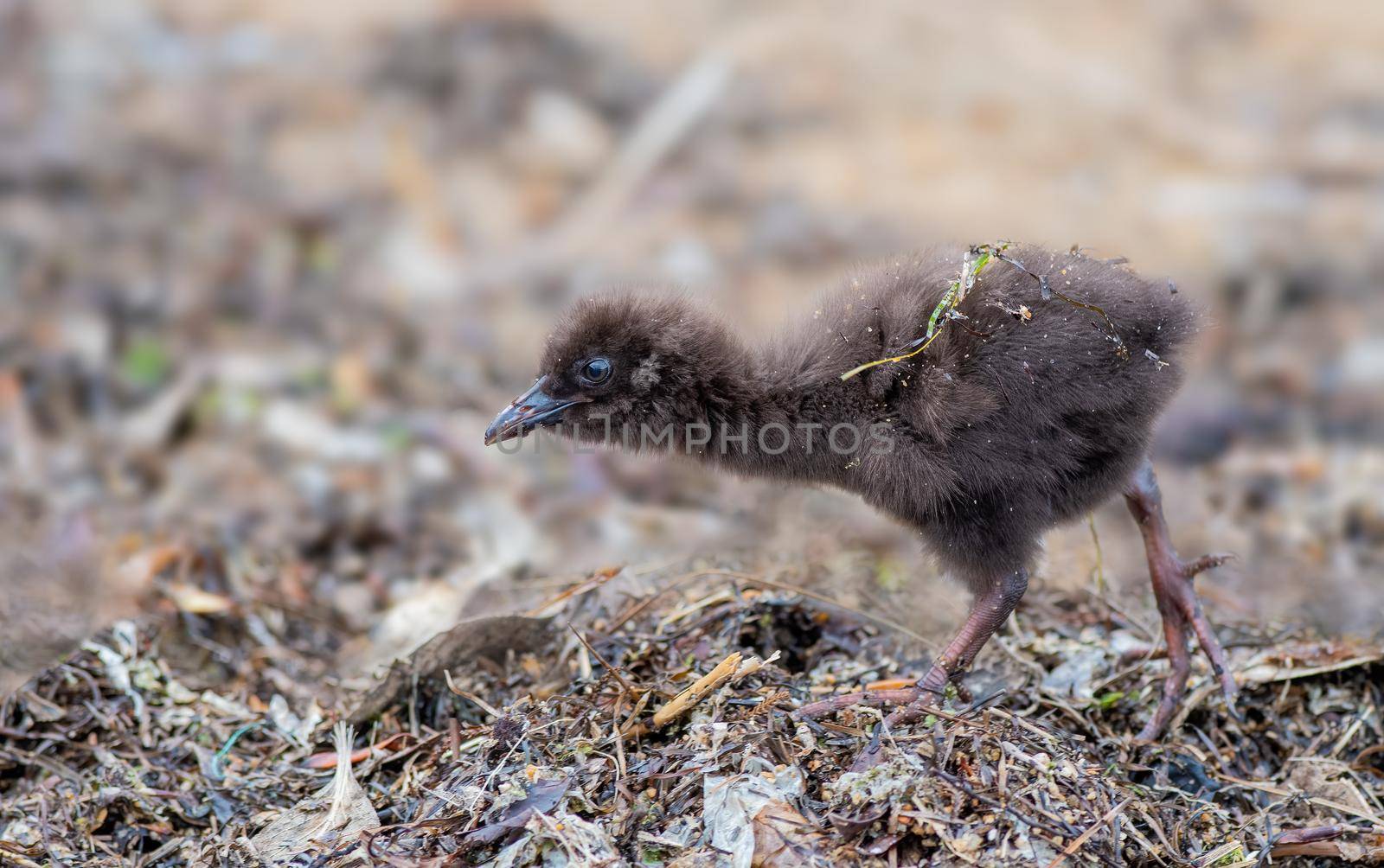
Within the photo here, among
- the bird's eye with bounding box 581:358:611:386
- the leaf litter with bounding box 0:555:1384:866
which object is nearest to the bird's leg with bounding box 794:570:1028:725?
the leaf litter with bounding box 0:555:1384:866

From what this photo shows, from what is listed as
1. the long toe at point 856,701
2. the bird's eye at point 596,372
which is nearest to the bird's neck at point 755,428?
the bird's eye at point 596,372

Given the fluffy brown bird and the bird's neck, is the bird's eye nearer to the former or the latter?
the fluffy brown bird

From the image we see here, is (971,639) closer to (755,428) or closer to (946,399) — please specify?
(946,399)

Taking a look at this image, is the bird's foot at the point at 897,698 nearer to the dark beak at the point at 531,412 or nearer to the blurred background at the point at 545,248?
the blurred background at the point at 545,248

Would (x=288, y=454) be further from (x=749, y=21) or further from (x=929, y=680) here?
(x=749, y=21)

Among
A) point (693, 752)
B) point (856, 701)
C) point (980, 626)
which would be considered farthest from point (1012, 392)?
point (693, 752)
